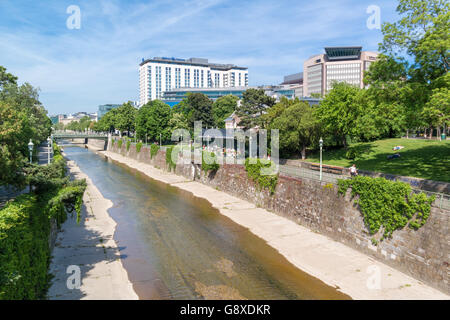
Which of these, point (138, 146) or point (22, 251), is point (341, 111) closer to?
point (22, 251)

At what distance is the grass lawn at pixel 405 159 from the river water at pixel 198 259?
16959 millimetres

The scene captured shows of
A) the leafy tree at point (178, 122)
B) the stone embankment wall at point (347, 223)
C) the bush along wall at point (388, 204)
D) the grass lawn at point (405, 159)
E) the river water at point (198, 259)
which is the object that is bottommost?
the river water at point (198, 259)

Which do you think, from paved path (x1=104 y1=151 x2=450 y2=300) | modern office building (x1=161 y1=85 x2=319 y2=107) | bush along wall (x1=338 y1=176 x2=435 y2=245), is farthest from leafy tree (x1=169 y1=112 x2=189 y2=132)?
modern office building (x1=161 y1=85 x2=319 y2=107)

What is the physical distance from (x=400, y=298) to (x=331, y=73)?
506ft

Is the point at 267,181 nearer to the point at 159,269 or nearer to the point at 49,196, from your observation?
the point at 159,269

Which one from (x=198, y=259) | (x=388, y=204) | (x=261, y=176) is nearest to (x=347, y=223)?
(x=388, y=204)

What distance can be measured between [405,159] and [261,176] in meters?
17.8

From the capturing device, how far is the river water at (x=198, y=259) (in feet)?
56.2

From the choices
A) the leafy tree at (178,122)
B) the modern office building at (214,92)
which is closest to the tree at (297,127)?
the leafy tree at (178,122)

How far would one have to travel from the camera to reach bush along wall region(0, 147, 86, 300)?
1110 centimetres

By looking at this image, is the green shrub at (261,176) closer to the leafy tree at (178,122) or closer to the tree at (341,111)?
the tree at (341,111)

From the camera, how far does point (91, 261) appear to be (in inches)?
792

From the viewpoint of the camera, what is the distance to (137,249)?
23.2 metres
